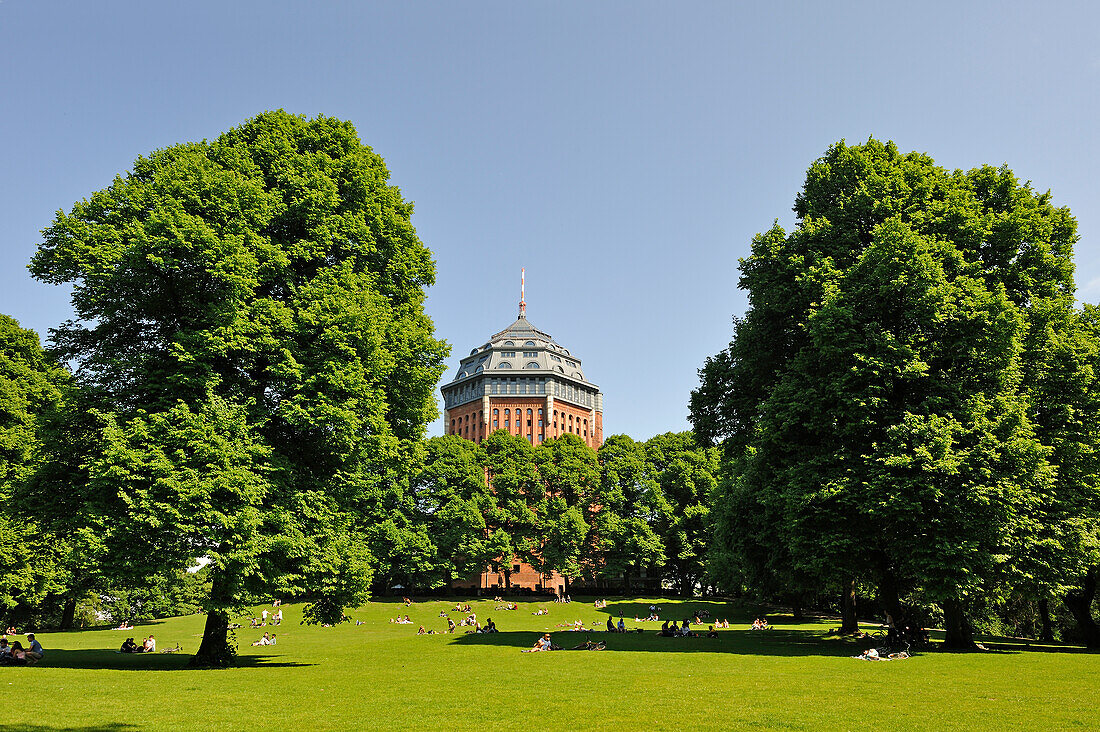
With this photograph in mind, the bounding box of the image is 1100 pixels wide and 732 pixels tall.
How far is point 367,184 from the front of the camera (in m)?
28.0

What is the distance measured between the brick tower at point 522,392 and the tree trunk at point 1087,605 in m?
96.5

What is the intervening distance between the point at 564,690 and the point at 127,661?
17.8 meters

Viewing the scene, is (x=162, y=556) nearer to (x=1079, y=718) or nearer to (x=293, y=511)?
(x=293, y=511)

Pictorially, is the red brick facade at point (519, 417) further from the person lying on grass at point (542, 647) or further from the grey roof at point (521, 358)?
the person lying on grass at point (542, 647)

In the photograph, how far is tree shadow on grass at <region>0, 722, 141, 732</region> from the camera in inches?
439

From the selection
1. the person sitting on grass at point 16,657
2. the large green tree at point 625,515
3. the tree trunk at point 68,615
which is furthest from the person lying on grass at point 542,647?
the large green tree at point 625,515

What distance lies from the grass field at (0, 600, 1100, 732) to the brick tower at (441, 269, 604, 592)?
321ft

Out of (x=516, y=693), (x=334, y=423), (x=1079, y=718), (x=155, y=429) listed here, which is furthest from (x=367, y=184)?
(x=1079, y=718)

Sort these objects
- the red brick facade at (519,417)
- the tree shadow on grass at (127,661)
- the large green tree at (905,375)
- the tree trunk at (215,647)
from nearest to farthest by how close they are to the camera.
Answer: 1. the tree shadow on grass at (127,661)
2. the tree trunk at (215,647)
3. the large green tree at (905,375)
4. the red brick facade at (519,417)

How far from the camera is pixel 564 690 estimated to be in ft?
56.7

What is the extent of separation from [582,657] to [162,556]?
14.9 metres

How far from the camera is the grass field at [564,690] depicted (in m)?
12.7

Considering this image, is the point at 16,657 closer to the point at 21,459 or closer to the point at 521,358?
the point at 21,459

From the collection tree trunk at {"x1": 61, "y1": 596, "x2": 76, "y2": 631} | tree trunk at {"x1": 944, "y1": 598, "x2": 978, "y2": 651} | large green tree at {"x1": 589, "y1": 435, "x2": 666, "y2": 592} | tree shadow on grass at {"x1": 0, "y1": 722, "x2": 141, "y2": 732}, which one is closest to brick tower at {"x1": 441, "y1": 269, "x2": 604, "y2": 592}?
large green tree at {"x1": 589, "y1": 435, "x2": 666, "y2": 592}
